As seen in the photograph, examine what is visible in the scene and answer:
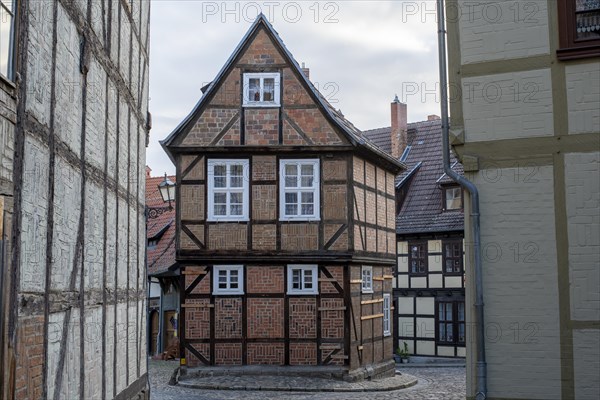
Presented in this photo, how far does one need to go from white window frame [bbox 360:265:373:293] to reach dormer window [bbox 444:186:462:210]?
284 inches

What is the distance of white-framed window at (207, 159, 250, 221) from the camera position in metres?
20.6

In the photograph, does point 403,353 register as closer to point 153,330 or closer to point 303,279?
point 303,279

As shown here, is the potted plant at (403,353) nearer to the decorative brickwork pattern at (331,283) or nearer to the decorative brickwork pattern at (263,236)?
the decorative brickwork pattern at (331,283)

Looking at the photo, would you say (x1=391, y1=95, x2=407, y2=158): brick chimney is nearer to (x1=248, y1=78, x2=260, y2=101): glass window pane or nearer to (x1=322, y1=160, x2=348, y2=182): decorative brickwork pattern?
(x1=322, y1=160, x2=348, y2=182): decorative brickwork pattern

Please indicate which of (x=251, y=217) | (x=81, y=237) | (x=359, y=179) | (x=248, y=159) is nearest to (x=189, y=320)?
(x=251, y=217)

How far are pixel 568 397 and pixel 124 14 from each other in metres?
7.82

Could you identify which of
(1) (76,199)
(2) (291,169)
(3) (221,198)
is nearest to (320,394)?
(3) (221,198)

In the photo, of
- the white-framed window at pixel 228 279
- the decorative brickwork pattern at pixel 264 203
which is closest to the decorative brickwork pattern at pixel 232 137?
the decorative brickwork pattern at pixel 264 203

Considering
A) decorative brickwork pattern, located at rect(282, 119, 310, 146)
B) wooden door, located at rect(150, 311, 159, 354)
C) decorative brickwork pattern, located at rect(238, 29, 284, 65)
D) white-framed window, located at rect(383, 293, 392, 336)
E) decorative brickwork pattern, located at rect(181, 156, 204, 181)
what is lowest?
wooden door, located at rect(150, 311, 159, 354)

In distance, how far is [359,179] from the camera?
21141 millimetres

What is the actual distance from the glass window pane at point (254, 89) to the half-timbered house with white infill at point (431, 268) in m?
8.79

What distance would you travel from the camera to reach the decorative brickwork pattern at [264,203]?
20.5 meters

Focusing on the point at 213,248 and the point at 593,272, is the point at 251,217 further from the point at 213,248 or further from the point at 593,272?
the point at 593,272

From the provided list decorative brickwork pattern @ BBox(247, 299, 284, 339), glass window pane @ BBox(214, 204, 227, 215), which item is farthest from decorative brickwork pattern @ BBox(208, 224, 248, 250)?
decorative brickwork pattern @ BBox(247, 299, 284, 339)
